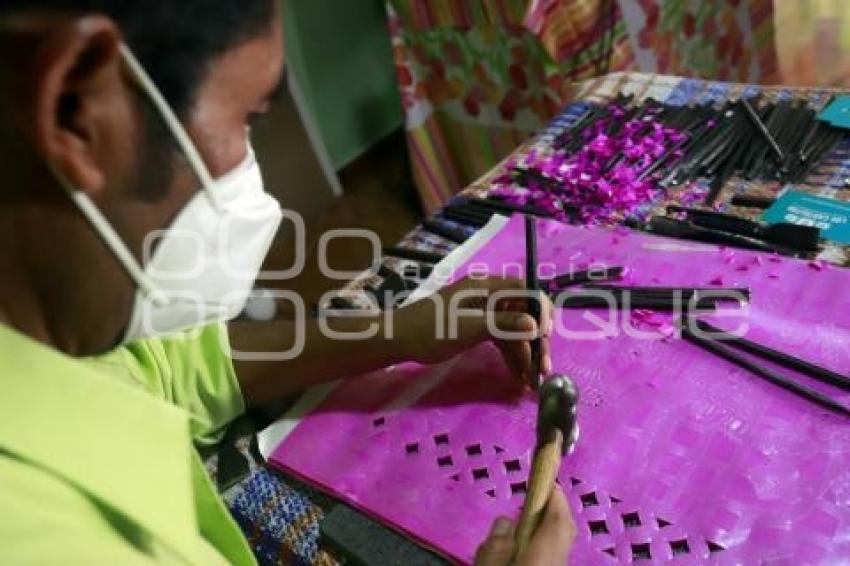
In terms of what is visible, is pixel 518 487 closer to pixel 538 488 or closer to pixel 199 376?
pixel 538 488

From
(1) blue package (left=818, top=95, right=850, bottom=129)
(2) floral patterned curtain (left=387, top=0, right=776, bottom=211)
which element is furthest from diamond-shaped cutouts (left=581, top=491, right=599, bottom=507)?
(2) floral patterned curtain (left=387, top=0, right=776, bottom=211)

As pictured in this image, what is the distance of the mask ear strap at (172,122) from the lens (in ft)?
1.51

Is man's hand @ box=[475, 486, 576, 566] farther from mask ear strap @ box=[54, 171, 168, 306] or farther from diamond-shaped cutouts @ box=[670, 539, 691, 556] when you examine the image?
mask ear strap @ box=[54, 171, 168, 306]

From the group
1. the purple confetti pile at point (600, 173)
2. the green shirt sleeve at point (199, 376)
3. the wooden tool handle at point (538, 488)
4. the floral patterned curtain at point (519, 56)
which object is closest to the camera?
the wooden tool handle at point (538, 488)

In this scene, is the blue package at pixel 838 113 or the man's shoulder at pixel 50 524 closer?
the man's shoulder at pixel 50 524

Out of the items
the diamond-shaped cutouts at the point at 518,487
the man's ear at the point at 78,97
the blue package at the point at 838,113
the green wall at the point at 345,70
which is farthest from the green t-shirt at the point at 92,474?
the green wall at the point at 345,70

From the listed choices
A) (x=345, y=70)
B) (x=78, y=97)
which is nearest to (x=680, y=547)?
(x=78, y=97)

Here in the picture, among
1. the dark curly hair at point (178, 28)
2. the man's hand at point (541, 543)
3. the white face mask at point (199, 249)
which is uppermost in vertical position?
the dark curly hair at point (178, 28)

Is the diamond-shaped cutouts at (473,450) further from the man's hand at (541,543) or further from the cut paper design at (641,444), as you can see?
the man's hand at (541,543)

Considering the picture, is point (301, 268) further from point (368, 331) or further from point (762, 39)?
point (368, 331)

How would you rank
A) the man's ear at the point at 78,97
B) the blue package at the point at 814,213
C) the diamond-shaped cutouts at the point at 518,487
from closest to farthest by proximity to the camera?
the man's ear at the point at 78,97 → the diamond-shaped cutouts at the point at 518,487 → the blue package at the point at 814,213

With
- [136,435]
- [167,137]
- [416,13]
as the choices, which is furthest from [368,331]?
Result: [416,13]

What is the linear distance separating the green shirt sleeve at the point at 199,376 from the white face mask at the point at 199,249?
8.6 inches

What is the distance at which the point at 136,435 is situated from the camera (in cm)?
62
